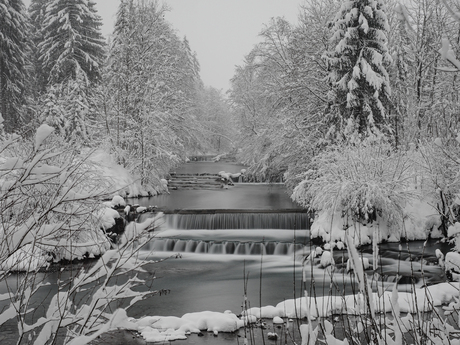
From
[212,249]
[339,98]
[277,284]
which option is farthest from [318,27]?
[277,284]

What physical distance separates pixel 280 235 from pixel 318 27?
1148 centimetres

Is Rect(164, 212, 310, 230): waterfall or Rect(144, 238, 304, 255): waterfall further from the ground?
Rect(164, 212, 310, 230): waterfall

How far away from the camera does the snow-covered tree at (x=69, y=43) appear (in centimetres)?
2425

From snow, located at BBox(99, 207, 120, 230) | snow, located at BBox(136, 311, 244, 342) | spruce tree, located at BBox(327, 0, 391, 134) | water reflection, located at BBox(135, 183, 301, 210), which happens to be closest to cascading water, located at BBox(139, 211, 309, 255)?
snow, located at BBox(99, 207, 120, 230)

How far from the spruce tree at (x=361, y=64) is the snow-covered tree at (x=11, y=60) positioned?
20756 mm

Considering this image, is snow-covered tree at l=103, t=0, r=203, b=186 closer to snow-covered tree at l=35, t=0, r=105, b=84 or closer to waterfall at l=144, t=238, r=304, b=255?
snow-covered tree at l=35, t=0, r=105, b=84

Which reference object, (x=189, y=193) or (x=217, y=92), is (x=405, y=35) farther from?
(x=217, y=92)

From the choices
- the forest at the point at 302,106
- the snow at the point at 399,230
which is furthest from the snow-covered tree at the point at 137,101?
the snow at the point at 399,230

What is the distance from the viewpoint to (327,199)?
1327 cm

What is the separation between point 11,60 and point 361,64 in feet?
74.9

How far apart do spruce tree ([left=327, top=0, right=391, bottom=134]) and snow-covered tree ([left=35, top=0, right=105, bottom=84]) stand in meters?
15.9

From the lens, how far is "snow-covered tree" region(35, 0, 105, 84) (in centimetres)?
2425

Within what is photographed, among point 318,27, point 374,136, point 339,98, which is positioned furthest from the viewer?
point 318,27

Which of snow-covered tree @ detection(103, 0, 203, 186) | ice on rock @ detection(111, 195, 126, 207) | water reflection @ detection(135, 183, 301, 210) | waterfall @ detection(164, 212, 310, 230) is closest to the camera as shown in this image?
waterfall @ detection(164, 212, 310, 230)
